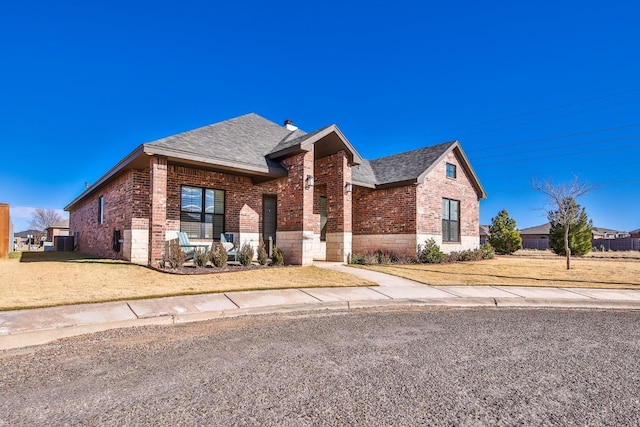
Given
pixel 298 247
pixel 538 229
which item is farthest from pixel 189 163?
pixel 538 229

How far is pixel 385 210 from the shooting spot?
17.9 metres

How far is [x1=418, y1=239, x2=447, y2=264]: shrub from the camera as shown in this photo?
16344 millimetres

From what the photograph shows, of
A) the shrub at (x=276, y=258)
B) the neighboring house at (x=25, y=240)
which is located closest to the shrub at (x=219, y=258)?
the shrub at (x=276, y=258)

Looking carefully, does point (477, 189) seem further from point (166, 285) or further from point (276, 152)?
point (166, 285)

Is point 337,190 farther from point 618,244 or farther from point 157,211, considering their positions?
point 618,244

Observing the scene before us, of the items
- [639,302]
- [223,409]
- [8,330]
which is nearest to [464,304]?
[639,302]

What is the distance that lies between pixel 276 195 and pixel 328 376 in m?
12.4

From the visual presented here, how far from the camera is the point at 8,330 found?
469 centimetres

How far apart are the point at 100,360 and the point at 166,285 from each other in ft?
14.0

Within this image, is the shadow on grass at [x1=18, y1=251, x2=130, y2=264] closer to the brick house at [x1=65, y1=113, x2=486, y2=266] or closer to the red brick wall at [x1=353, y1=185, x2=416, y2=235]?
the brick house at [x1=65, y1=113, x2=486, y2=266]

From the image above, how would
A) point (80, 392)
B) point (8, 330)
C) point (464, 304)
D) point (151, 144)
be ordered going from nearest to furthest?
point (80, 392)
point (8, 330)
point (464, 304)
point (151, 144)

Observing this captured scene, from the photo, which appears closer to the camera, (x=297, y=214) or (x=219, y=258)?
(x=219, y=258)

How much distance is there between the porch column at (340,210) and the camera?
47.1 feet

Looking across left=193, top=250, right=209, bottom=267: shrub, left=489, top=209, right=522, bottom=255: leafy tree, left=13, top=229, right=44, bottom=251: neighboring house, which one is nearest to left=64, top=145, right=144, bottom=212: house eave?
left=193, top=250, right=209, bottom=267: shrub
